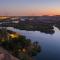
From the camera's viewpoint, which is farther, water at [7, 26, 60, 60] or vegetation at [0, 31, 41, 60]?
water at [7, 26, 60, 60]

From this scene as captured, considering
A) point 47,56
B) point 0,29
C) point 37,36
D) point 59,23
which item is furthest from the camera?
point 0,29

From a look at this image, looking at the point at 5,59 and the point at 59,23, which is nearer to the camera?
the point at 5,59

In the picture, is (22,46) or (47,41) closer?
(22,46)

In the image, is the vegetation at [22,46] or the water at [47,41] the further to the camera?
the water at [47,41]

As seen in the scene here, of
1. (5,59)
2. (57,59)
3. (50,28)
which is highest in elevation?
(50,28)

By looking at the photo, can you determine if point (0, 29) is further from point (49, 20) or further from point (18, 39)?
point (49, 20)

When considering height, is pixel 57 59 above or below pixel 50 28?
below

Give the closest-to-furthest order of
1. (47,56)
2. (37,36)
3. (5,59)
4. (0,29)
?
1. (5,59)
2. (47,56)
3. (37,36)
4. (0,29)

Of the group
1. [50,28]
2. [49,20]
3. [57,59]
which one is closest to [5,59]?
[57,59]
